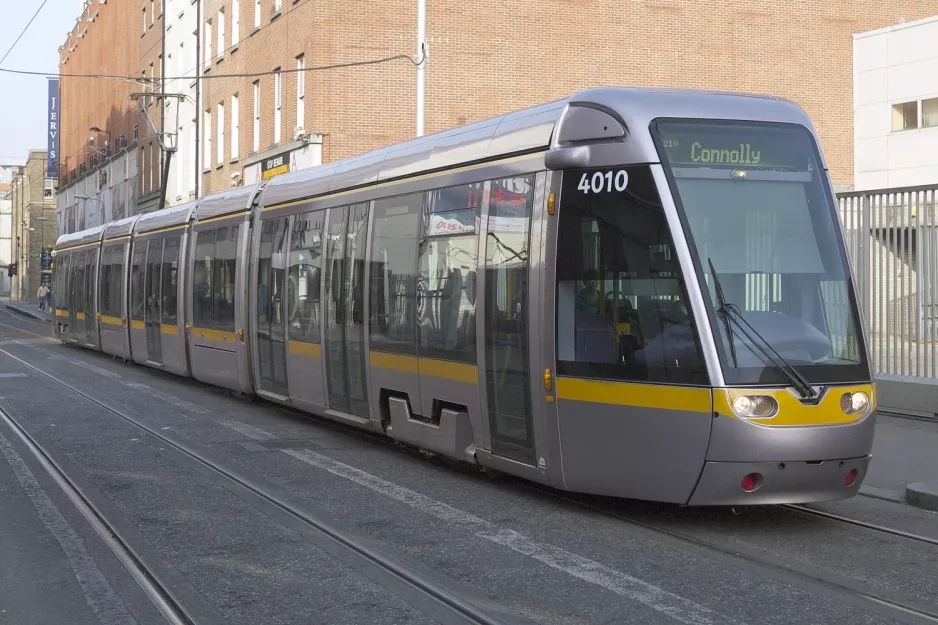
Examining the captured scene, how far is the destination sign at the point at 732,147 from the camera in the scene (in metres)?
7.95

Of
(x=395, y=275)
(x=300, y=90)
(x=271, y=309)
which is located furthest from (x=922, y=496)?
(x=300, y=90)

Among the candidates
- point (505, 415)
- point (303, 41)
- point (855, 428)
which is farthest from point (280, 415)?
point (303, 41)

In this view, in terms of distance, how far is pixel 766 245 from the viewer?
308 inches

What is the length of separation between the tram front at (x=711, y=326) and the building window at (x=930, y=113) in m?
26.1

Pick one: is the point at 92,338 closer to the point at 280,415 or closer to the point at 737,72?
the point at 280,415

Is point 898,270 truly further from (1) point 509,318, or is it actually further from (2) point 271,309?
(2) point 271,309

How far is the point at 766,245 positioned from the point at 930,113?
26.9 meters

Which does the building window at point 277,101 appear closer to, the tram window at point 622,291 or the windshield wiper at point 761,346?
the tram window at point 622,291

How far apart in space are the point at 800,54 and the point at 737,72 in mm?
2214

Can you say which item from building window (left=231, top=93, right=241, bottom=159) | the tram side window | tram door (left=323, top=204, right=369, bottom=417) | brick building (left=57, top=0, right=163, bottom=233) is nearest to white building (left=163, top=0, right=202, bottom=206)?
brick building (left=57, top=0, right=163, bottom=233)

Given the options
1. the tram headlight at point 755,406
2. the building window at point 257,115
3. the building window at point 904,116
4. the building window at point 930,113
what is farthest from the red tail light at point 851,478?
the building window at point 257,115

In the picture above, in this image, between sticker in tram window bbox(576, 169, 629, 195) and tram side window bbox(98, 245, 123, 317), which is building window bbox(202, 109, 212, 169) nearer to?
tram side window bbox(98, 245, 123, 317)

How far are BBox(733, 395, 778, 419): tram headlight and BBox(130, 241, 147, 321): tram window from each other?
1626 cm

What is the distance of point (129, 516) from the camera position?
8148 millimetres
